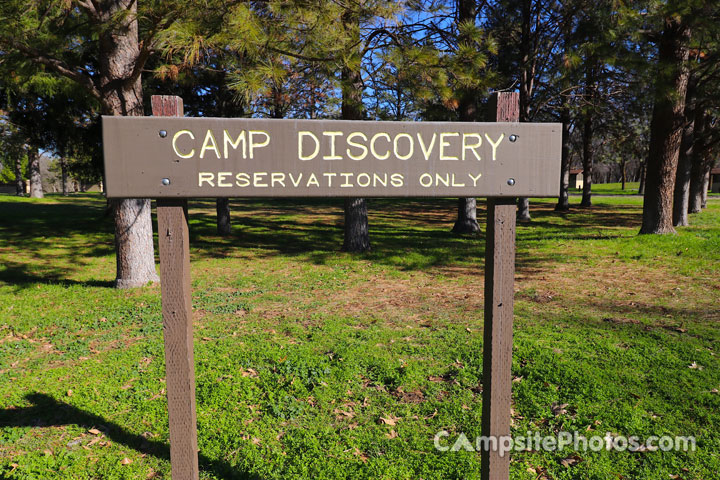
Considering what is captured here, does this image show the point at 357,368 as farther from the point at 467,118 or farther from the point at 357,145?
the point at 467,118

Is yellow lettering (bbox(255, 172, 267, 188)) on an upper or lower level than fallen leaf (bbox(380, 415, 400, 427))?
upper

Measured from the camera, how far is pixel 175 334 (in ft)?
7.33

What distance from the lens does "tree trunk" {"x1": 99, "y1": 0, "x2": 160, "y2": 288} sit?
6969 millimetres

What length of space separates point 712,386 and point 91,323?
6.77 metres

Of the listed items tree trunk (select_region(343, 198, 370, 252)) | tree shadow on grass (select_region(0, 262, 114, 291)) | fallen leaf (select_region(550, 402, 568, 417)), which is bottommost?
fallen leaf (select_region(550, 402, 568, 417))

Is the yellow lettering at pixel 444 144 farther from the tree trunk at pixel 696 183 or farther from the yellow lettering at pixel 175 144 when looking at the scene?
the tree trunk at pixel 696 183

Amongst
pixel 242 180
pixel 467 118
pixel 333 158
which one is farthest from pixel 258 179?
pixel 467 118

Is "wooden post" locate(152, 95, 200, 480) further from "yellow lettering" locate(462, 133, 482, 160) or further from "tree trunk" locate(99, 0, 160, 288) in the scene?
"tree trunk" locate(99, 0, 160, 288)

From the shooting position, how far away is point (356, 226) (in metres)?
10.5

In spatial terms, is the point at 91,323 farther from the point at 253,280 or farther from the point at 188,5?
the point at 188,5

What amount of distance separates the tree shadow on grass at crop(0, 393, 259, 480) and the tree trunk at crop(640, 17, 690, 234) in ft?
37.0

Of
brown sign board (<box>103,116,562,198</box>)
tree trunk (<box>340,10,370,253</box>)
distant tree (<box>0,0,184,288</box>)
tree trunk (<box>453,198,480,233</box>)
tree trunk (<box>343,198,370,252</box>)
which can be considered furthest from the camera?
tree trunk (<box>453,198,480,233</box>)

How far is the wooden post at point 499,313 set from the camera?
225 centimetres

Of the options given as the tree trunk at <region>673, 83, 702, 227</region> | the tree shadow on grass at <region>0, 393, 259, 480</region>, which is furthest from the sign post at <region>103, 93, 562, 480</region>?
the tree trunk at <region>673, 83, 702, 227</region>
